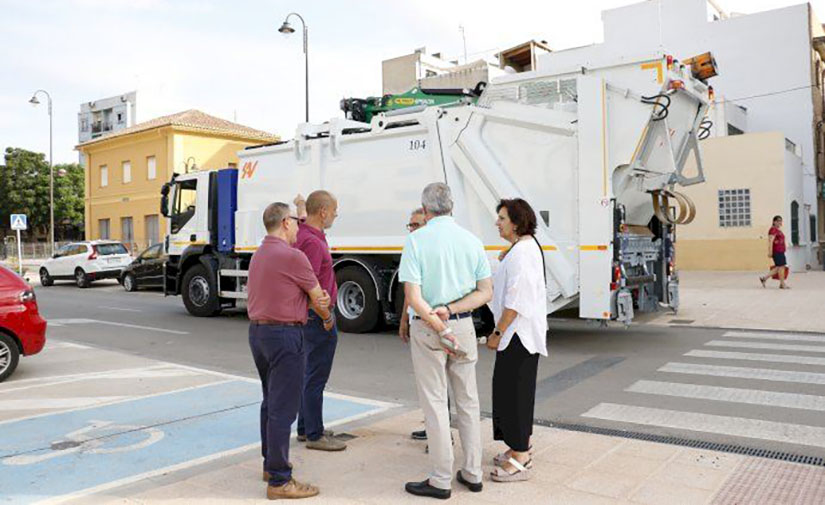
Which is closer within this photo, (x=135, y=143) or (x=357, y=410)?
(x=357, y=410)

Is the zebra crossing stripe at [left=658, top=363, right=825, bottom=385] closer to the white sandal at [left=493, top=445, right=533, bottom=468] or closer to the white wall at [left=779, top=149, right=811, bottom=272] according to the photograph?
the white sandal at [left=493, top=445, right=533, bottom=468]

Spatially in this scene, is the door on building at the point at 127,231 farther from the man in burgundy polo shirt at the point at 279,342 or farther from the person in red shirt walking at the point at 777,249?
the man in burgundy polo shirt at the point at 279,342

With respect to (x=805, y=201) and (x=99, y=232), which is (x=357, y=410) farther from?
(x=99, y=232)

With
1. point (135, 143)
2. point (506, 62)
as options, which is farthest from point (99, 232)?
point (506, 62)

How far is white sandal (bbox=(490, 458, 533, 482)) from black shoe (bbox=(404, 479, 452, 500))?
1.25 feet

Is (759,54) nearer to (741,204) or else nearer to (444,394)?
(741,204)

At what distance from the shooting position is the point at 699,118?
10281 mm

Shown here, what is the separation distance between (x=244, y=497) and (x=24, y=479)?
1.49 meters

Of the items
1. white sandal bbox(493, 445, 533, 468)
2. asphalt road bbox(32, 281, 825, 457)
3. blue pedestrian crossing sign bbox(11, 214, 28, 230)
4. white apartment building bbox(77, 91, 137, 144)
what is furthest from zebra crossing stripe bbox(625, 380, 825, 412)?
white apartment building bbox(77, 91, 137, 144)

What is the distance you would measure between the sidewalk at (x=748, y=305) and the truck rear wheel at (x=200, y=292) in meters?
7.67

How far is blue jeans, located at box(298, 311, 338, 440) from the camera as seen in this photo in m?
4.97

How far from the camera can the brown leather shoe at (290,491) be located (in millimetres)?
4008

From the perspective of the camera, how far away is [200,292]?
1377 centimetres

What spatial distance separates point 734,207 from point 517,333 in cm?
2192
